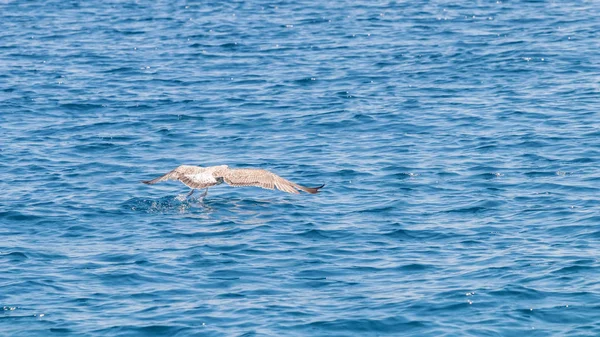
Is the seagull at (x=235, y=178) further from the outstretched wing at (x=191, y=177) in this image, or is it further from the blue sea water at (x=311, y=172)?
the blue sea water at (x=311, y=172)

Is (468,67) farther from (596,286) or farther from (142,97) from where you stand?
(596,286)

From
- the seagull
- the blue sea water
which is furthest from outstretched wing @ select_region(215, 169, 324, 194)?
the blue sea water

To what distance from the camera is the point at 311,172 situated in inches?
1037

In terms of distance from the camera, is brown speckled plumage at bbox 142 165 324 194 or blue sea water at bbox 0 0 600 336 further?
brown speckled plumage at bbox 142 165 324 194

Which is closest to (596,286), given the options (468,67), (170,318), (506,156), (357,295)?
(357,295)

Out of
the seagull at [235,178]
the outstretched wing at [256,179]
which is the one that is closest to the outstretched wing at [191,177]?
the seagull at [235,178]

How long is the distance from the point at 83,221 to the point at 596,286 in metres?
10.4

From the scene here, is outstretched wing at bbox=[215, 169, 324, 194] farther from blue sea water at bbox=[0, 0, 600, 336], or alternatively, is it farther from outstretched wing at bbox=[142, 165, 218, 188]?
blue sea water at bbox=[0, 0, 600, 336]

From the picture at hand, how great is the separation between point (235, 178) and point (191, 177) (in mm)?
948

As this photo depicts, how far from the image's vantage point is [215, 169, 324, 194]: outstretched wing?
23734 mm

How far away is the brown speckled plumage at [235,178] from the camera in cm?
2364

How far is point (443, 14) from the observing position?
4581 centimetres

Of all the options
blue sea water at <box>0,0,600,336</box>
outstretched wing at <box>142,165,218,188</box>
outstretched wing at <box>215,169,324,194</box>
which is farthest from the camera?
outstretched wing at <box>215,169,324,194</box>

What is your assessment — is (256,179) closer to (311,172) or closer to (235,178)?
(235,178)
